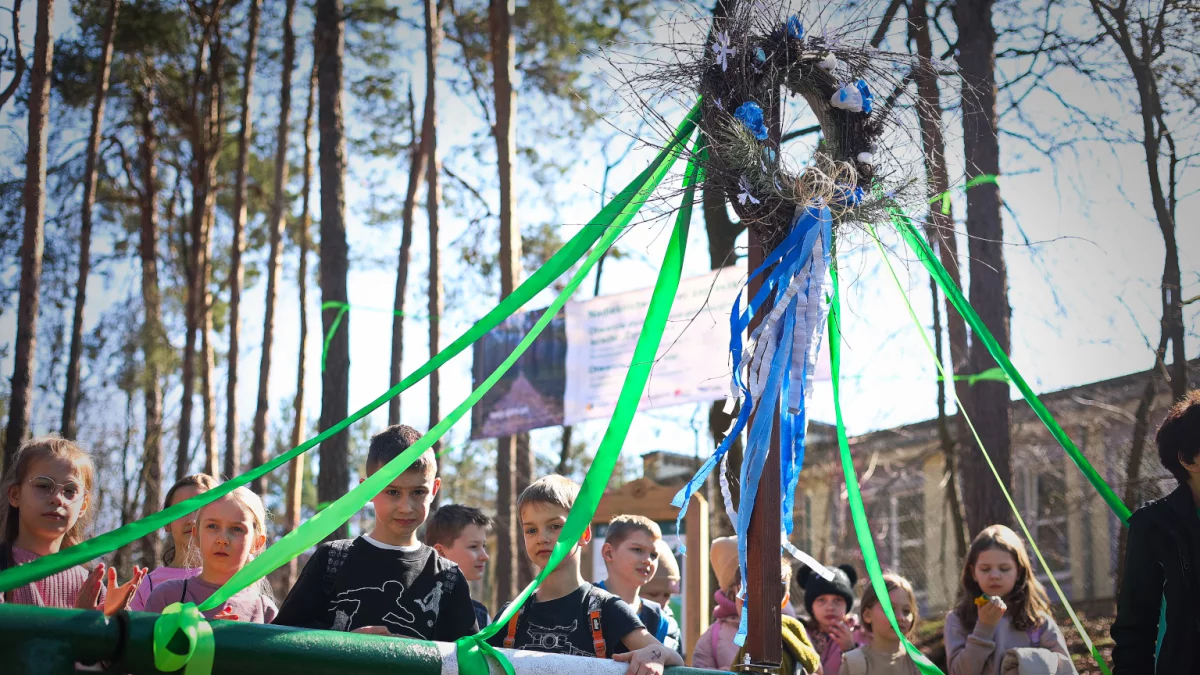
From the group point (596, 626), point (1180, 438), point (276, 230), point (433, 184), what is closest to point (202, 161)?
point (276, 230)

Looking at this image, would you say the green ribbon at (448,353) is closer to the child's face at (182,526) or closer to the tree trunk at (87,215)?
the child's face at (182,526)

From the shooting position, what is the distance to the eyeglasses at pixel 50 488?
3311 mm

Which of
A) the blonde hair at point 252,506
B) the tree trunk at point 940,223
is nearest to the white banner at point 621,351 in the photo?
the tree trunk at point 940,223

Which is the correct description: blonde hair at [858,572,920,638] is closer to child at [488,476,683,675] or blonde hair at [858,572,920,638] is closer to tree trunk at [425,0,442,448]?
child at [488,476,683,675]

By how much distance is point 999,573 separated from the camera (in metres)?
4.20

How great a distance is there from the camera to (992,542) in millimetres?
4254

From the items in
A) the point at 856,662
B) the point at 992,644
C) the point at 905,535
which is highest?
the point at 992,644

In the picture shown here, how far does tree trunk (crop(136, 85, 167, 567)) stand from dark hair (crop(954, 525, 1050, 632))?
14.0m

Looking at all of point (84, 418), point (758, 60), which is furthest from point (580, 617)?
point (84, 418)

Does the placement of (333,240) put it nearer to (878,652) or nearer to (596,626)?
(878,652)

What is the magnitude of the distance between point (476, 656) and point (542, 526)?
4.69 ft

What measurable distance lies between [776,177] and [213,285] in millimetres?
15991

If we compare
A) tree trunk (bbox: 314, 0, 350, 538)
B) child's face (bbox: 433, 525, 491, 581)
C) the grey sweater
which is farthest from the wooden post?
tree trunk (bbox: 314, 0, 350, 538)

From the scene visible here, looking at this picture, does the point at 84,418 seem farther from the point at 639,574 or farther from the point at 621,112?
the point at 621,112
